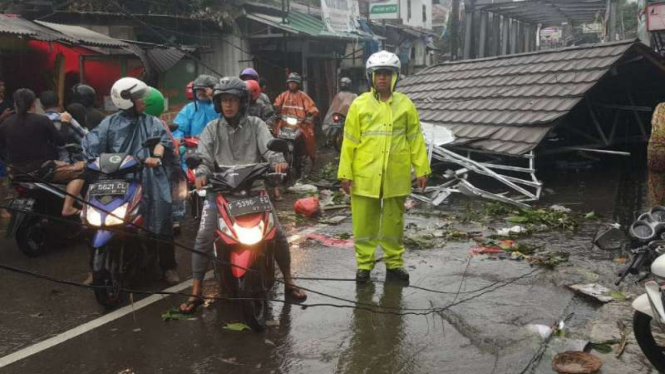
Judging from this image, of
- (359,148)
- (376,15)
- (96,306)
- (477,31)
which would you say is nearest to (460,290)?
(359,148)

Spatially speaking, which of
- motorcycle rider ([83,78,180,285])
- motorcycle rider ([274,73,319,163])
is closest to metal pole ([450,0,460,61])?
motorcycle rider ([274,73,319,163])

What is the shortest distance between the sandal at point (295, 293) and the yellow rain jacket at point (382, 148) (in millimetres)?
999

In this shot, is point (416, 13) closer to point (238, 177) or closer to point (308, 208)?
point (308, 208)

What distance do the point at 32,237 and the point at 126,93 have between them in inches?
93.3

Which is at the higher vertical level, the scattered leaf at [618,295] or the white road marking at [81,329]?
the scattered leaf at [618,295]

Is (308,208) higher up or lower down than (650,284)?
lower down

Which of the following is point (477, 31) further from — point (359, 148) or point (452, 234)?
point (359, 148)

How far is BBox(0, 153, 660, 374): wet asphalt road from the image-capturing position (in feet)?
12.4

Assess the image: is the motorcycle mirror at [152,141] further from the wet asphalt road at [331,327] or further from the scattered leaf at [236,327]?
the scattered leaf at [236,327]

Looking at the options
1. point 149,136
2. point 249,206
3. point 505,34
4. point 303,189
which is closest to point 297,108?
point 303,189

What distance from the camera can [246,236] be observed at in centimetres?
410

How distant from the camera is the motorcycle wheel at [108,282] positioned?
4.49 m

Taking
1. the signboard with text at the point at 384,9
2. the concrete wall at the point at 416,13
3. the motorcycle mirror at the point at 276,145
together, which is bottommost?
the motorcycle mirror at the point at 276,145

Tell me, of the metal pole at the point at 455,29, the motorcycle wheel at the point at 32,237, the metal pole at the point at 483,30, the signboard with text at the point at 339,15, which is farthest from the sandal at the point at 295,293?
the metal pole at the point at 483,30
